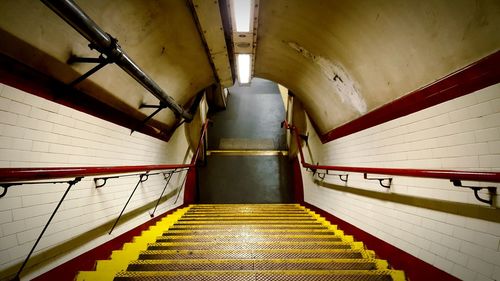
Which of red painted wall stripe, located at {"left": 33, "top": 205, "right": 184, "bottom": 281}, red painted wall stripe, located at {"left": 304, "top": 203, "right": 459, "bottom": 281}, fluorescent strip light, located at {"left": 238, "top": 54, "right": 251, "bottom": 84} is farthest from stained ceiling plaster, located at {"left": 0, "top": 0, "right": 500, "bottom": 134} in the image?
red painted wall stripe, located at {"left": 33, "top": 205, "right": 184, "bottom": 281}

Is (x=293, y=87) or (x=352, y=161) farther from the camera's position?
(x=293, y=87)

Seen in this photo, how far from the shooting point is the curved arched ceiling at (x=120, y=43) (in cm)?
176

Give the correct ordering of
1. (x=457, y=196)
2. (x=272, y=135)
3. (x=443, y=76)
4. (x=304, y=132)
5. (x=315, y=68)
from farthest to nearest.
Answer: (x=272, y=135) < (x=304, y=132) < (x=315, y=68) < (x=443, y=76) < (x=457, y=196)

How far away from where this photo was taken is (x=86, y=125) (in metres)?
2.52

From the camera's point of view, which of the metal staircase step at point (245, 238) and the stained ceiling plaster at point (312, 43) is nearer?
the stained ceiling plaster at point (312, 43)

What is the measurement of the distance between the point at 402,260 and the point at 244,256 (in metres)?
1.54

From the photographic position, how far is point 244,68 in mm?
4965

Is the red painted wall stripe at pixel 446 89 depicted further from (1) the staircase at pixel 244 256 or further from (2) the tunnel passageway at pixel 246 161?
(2) the tunnel passageway at pixel 246 161

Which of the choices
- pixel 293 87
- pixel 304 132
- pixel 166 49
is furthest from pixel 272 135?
pixel 166 49

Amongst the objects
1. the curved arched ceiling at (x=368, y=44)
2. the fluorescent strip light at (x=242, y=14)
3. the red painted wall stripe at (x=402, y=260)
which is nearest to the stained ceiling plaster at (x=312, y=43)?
the curved arched ceiling at (x=368, y=44)

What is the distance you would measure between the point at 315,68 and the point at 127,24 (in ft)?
9.31

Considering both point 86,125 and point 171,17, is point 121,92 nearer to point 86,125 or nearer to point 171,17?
point 86,125

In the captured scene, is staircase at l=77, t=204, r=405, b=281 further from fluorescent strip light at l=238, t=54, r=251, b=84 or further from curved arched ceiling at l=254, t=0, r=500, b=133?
fluorescent strip light at l=238, t=54, r=251, b=84

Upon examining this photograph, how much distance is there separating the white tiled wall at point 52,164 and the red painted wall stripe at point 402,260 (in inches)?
123
